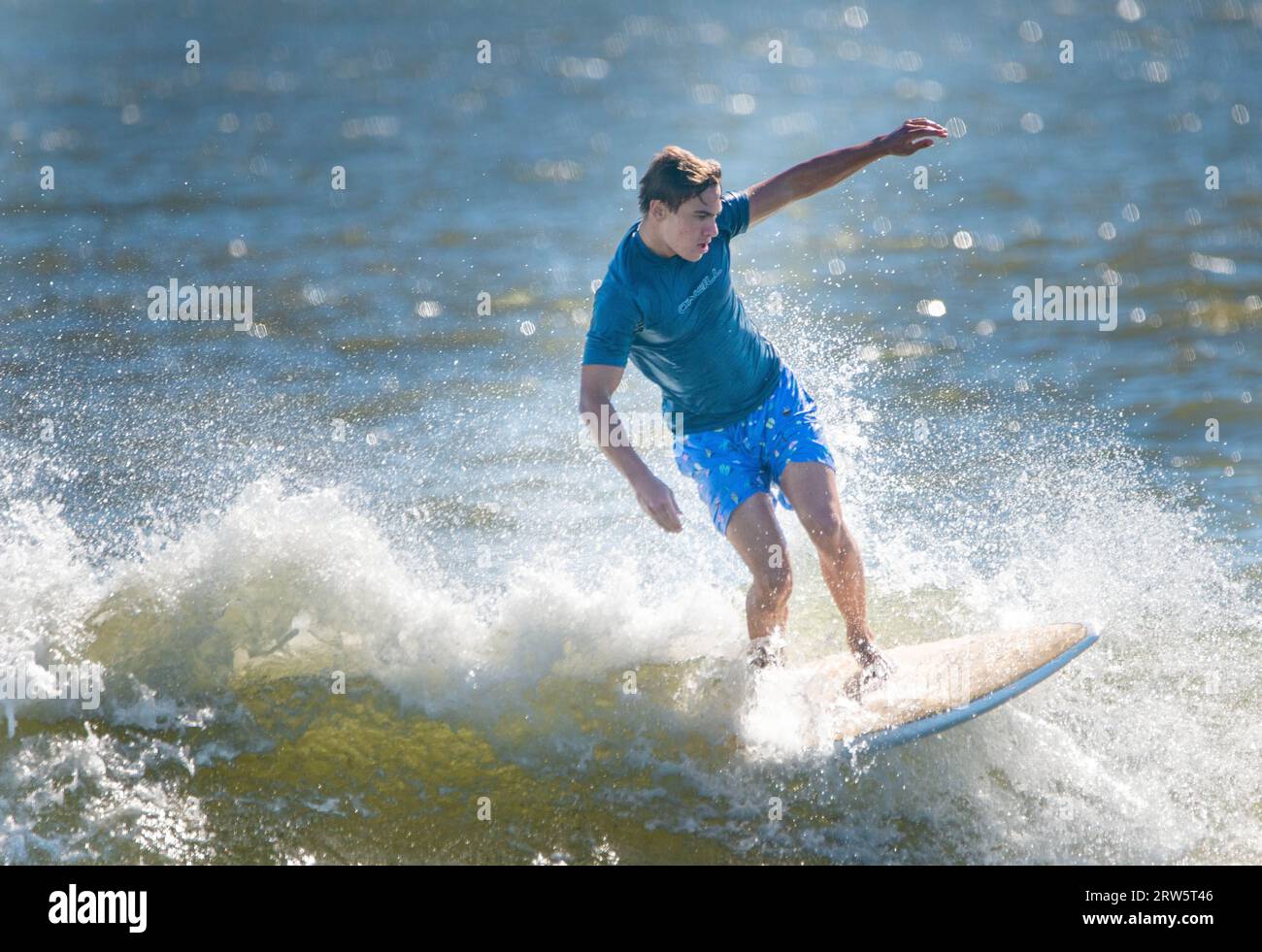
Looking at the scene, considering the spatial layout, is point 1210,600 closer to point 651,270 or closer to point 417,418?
point 651,270

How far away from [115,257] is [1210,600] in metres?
11.5

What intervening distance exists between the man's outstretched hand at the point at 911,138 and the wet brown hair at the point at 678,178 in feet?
3.42

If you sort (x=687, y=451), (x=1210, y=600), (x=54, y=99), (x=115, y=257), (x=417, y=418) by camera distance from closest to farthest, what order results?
(x=687, y=451) < (x=1210, y=600) < (x=417, y=418) < (x=115, y=257) < (x=54, y=99)

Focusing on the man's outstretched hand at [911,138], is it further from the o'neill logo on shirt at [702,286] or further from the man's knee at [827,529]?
the man's knee at [827,529]

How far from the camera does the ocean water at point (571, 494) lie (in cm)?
643

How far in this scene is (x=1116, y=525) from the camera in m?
8.43

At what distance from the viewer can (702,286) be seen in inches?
250

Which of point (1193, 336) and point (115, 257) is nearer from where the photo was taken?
point (1193, 336)

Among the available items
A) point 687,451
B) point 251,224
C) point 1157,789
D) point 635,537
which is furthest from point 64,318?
point 1157,789

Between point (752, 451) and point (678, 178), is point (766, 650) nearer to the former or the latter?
point (752, 451)

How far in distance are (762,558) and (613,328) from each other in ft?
3.78

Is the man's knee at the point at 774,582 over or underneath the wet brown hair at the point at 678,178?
underneath

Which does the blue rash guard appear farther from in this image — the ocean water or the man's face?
the ocean water

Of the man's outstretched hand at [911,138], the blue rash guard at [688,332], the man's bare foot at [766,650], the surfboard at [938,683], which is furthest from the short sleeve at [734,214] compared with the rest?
the surfboard at [938,683]
